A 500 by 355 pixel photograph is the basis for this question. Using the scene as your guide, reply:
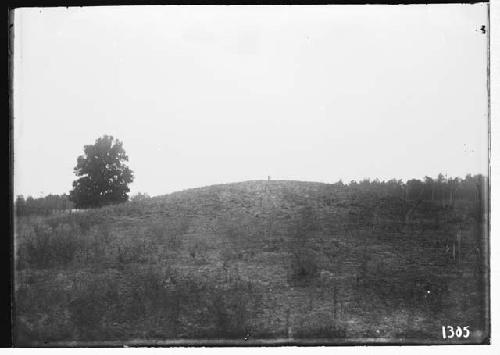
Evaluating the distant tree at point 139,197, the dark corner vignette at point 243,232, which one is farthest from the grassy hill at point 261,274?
the distant tree at point 139,197

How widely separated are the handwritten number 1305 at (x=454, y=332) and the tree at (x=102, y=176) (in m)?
3.93

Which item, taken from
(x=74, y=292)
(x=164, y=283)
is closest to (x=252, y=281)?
(x=164, y=283)

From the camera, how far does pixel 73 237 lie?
4.81m

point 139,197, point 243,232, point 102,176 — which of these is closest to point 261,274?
point 243,232

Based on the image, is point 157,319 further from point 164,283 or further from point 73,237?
point 73,237

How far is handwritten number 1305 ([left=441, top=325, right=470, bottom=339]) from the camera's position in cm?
448

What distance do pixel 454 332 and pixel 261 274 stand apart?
220 cm

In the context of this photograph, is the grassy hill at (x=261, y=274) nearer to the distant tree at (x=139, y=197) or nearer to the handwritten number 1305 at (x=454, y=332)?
the handwritten number 1305 at (x=454, y=332)

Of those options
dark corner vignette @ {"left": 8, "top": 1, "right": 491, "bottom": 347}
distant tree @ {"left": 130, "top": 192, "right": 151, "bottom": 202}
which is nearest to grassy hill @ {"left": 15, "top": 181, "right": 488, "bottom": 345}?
dark corner vignette @ {"left": 8, "top": 1, "right": 491, "bottom": 347}

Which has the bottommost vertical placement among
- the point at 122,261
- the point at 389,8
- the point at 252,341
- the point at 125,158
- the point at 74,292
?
the point at 252,341

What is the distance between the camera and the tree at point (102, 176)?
4.74m

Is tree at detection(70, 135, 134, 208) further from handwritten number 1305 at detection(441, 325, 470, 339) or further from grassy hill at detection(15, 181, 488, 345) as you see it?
handwritten number 1305 at detection(441, 325, 470, 339)

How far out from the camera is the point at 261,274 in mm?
4711

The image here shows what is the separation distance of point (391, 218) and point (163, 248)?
2.71m
